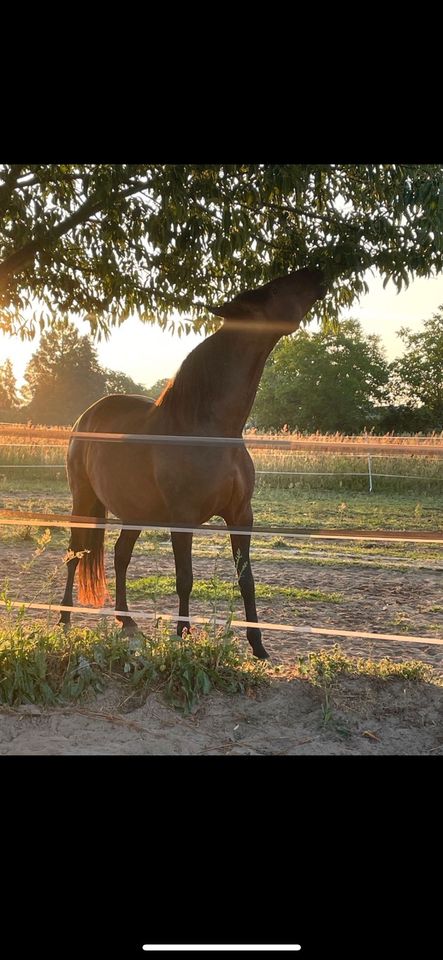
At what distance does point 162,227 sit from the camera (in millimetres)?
2850

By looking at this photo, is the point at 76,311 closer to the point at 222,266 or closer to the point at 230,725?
the point at 222,266

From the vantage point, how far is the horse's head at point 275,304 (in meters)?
2.81

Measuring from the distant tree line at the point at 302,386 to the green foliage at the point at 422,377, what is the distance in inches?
0.5

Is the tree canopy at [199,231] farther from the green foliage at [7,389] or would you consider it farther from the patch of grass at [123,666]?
the patch of grass at [123,666]

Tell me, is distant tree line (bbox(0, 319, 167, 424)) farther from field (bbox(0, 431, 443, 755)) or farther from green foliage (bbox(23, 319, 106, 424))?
field (bbox(0, 431, 443, 755))

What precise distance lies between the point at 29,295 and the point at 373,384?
2.42 metres

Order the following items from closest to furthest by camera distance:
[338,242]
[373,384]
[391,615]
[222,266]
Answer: [338,242]
[222,266]
[391,615]
[373,384]

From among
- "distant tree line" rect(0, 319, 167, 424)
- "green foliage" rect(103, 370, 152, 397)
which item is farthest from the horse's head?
"green foliage" rect(103, 370, 152, 397)

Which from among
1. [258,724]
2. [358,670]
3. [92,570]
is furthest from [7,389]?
[358,670]

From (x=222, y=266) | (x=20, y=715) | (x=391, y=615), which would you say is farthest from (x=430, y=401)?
(x=20, y=715)

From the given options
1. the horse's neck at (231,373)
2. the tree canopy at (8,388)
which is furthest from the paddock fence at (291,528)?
the tree canopy at (8,388)

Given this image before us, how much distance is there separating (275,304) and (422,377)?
350cm

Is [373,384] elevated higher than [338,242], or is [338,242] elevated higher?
[338,242]
